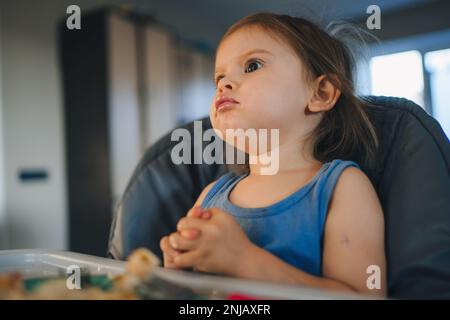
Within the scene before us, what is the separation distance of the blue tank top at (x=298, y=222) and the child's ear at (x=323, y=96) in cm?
8

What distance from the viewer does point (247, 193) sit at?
0.49 metres

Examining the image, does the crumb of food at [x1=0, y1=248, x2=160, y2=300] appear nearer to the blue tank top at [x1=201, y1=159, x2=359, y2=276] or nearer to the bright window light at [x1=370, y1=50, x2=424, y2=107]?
the blue tank top at [x1=201, y1=159, x2=359, y2=276]

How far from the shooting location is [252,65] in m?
0.43

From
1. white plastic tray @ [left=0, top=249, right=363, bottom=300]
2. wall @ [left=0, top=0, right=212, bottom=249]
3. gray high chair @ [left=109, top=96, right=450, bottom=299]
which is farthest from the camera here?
wall @ [left=0, top=0, right=212, bottom=249]

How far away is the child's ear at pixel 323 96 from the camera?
0.48m

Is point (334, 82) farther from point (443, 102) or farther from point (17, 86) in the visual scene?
point (17, 86)

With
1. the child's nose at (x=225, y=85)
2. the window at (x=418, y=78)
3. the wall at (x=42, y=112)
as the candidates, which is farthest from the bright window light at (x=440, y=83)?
the wall at (x=42, y=112)

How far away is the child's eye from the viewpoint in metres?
0.43

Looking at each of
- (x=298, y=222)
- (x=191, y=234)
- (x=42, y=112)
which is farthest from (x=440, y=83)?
(x=42, y=112)

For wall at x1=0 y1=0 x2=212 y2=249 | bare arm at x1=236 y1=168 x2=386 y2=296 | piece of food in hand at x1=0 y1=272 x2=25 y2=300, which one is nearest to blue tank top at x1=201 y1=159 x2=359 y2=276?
bare arm at x1=236 y1=168 x2=386 y2=296

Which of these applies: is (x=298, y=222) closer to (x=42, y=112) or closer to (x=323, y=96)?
(x=323, y=96)

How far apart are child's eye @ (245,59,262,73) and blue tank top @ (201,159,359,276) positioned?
0.45ft

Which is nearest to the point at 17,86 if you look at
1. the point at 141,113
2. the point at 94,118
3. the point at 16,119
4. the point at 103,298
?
the point at 16,119

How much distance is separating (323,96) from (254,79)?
11 centimetres
